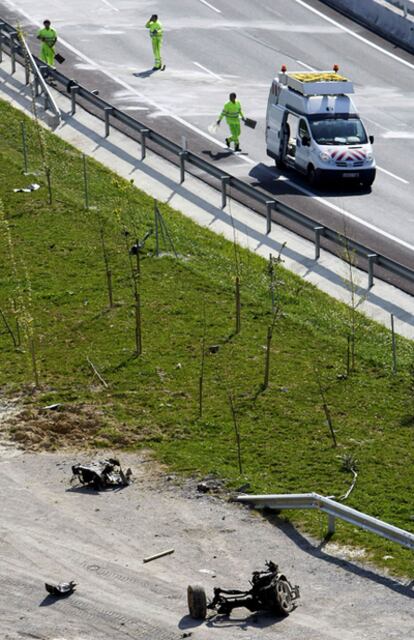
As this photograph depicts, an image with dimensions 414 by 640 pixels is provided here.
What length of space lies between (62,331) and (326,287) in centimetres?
533

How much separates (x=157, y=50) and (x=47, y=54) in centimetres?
348

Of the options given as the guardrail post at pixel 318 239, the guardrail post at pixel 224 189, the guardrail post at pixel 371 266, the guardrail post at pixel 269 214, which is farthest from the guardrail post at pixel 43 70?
the guardrail post at pixel 371 266

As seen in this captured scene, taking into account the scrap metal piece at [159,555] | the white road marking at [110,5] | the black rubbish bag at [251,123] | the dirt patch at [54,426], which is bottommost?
the white road marking at [110,5]

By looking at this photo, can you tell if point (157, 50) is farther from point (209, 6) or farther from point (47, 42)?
point (209, 6)

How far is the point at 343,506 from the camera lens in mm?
16375

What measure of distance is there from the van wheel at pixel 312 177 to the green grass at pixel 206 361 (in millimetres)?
3961

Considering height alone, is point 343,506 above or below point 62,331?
above

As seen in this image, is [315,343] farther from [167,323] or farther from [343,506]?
[343,506]

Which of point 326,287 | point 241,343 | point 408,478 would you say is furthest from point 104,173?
point 408,478

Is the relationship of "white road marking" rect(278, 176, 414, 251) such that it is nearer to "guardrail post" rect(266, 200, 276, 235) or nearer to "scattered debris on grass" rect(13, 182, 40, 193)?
"guardrail post" rect(266, 200, 276, 235)

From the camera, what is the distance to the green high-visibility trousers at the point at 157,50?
42.1m

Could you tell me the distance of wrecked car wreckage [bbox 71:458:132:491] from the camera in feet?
59.2

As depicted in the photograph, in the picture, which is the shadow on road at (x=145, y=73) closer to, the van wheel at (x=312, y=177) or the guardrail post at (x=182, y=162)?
the guardrail post at (x=182, y=162)

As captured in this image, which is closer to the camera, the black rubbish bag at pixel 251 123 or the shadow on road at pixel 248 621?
the shadow on road at pixel 248 621
